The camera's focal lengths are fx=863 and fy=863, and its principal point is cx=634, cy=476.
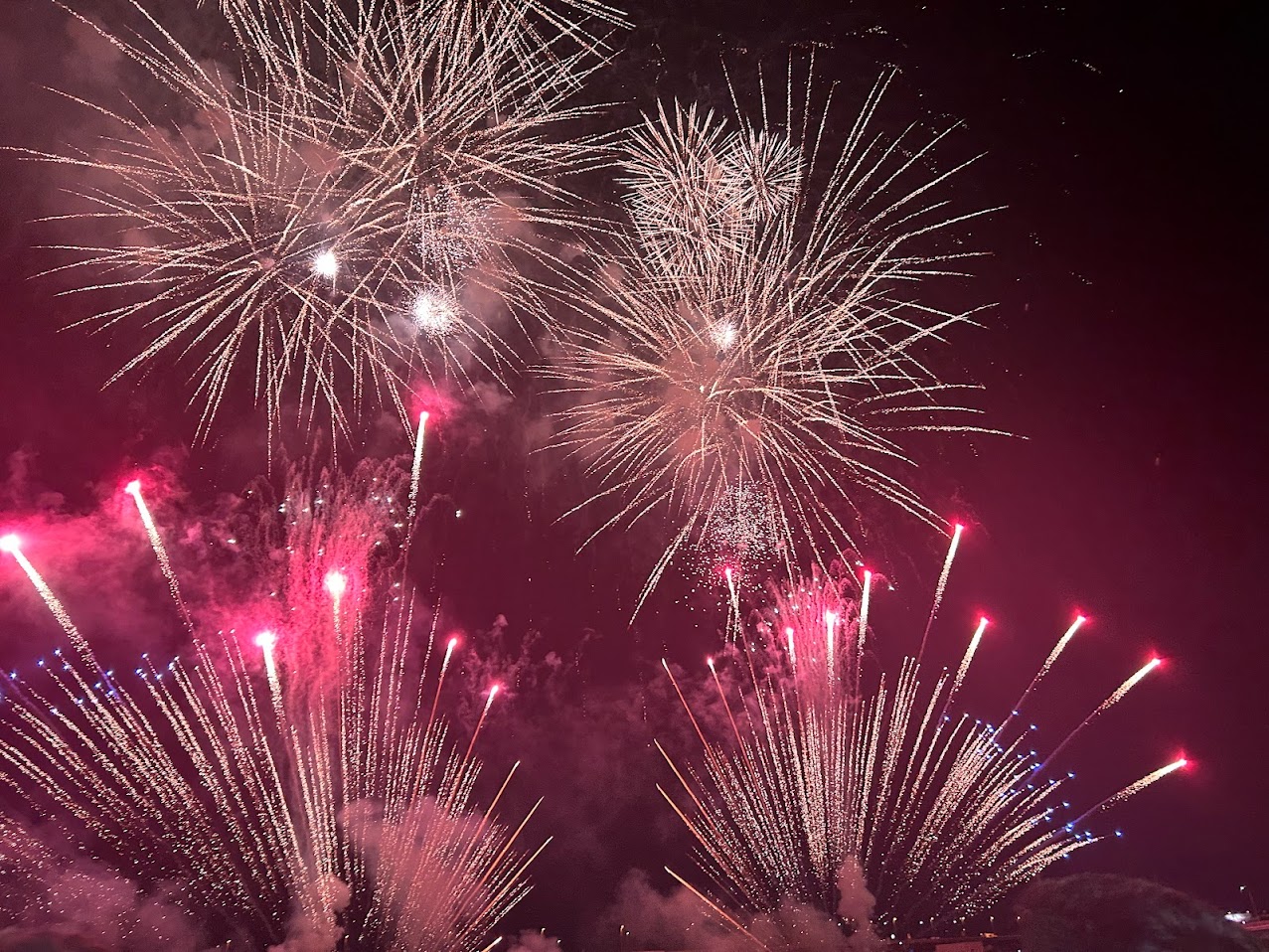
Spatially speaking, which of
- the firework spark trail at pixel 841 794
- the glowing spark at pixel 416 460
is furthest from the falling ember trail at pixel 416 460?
the firework spark trail at pixel 841 794

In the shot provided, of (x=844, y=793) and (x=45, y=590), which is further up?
(x=45, y=590)

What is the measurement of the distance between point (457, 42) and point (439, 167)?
1.42 metres

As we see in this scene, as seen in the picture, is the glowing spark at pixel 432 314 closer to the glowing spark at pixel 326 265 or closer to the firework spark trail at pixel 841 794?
the glowing spark at pixel 326 265

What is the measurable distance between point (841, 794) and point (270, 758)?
1341cm

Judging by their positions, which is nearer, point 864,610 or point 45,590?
point 45,590

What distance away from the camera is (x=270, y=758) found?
50.3 feet

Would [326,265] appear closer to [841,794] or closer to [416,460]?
[416,460]

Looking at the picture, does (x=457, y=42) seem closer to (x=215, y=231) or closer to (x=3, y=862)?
(x=215, y=231)

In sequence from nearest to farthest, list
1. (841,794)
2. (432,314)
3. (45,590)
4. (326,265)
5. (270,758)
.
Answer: (326,265) → (432,314) → (45,590) → (270,758) → (841,794)

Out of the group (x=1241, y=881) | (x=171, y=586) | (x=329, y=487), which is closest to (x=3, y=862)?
(x=171, y=586)

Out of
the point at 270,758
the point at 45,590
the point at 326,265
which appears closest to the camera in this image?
the point at 326,265

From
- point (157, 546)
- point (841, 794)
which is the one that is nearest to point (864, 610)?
point (841, 794)

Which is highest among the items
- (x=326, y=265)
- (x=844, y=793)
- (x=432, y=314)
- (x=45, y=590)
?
(x=326, y=265)

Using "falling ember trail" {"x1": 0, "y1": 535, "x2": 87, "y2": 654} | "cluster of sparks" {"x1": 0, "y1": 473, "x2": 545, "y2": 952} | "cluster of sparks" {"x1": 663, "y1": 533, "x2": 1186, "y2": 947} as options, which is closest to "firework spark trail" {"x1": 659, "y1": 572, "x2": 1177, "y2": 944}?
"cluster of sparks" {"x1": 663, "y1": 533, "x2": 1186, "y2": 947}
